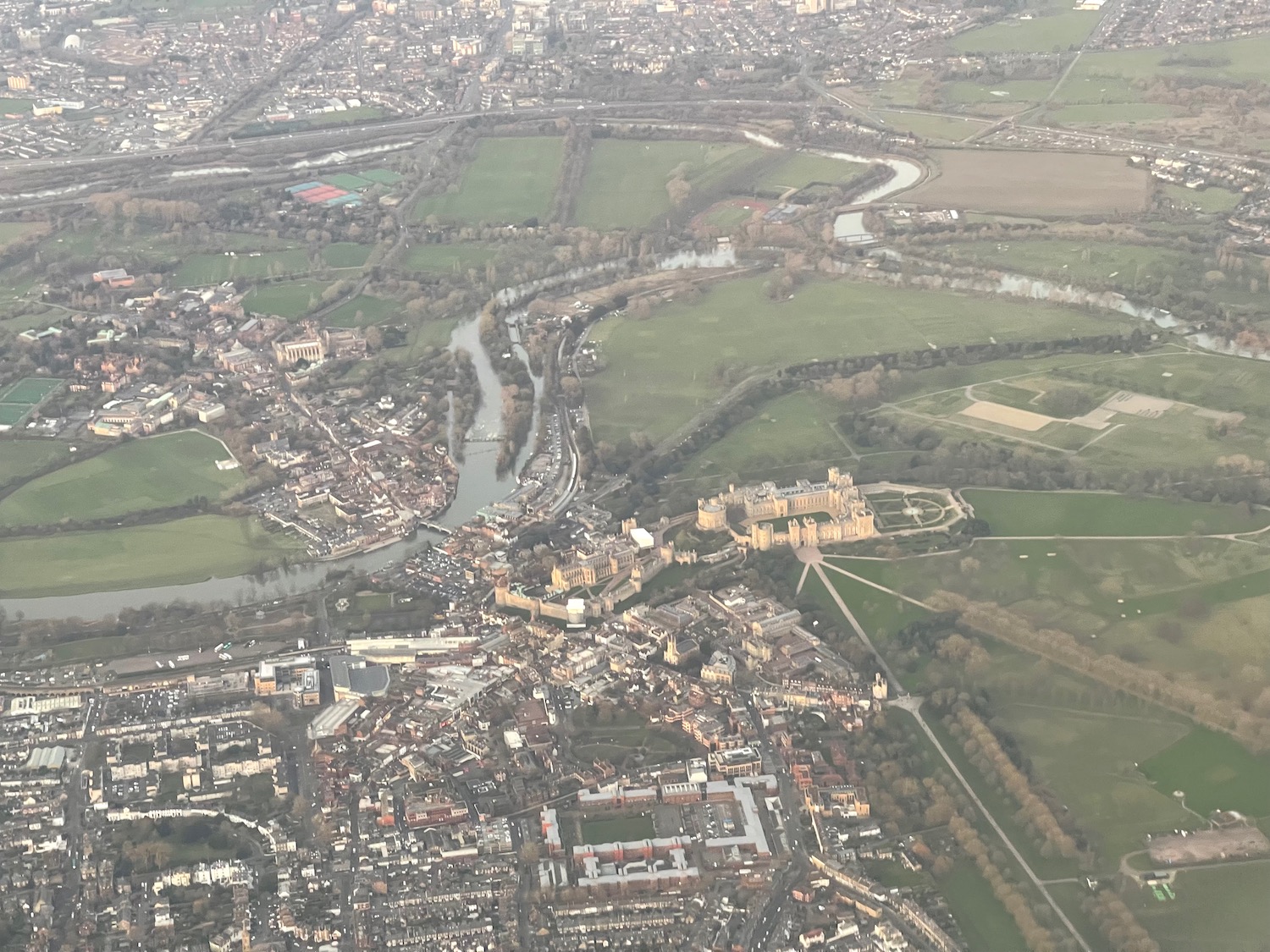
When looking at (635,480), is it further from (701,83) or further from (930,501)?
(701,83)

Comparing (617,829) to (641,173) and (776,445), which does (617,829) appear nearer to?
(776,445)

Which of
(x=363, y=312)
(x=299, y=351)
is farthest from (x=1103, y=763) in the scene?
(x=363, y=312)

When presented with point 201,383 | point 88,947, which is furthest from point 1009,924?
point 201,383

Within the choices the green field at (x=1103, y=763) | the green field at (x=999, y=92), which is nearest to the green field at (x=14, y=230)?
the green field at (x=999, y=92)

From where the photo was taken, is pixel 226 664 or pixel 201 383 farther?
pixel 201 383

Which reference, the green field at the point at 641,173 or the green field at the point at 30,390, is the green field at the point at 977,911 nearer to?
the green field at the point at 30,390

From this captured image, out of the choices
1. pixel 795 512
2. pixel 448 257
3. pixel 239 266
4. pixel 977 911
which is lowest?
pixel 239 266

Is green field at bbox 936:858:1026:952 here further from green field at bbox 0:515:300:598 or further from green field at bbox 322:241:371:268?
green field at bbox 322:241:371:268
